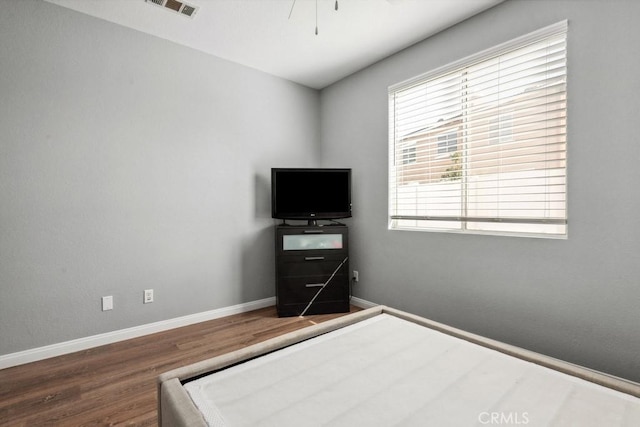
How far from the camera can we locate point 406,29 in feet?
8.58

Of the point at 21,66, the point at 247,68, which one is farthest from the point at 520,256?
the point at 21,66

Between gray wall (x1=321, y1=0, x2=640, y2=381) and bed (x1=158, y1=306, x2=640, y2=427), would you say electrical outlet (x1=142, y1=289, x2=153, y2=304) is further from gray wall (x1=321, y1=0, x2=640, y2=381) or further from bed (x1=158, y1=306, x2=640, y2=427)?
gray wall (x1=321, y1=0, x2=640, y2=381)

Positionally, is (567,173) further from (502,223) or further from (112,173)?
(112,173)

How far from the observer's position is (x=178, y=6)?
7.57 ft

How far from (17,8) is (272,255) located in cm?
286

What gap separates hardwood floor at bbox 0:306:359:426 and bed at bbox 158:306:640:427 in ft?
2.60

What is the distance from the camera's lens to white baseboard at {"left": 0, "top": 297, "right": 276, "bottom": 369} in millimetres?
2182

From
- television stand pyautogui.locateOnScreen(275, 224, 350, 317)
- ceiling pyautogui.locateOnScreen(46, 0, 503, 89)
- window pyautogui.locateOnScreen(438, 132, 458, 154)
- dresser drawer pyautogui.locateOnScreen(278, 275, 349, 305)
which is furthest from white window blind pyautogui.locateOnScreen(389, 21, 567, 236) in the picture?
dresser drawer pyautogui.locateOnScreen(278, 275, 349, 305)

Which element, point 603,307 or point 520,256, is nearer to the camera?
point 603,307

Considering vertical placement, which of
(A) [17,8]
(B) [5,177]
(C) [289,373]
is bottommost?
(C) [289,373]

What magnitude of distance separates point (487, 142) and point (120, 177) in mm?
3018

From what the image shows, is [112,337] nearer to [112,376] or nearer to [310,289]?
[112,376]

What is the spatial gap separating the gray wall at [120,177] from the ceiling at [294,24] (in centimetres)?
19

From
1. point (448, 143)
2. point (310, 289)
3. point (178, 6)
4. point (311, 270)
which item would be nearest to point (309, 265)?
point (311, 270)
